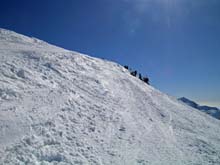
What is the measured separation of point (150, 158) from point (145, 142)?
114 cm

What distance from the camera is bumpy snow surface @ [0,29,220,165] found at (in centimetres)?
686

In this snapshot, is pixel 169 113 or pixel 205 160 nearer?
pixel 205 160

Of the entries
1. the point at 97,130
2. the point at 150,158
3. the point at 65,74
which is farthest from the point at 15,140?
the point at 65,74

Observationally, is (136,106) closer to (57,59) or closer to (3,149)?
(57,59)

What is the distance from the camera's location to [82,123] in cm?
889

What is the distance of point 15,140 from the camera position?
667 centimetres

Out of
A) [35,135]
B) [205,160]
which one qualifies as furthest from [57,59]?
[205,160]

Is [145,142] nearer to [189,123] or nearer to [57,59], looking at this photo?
[189,123]

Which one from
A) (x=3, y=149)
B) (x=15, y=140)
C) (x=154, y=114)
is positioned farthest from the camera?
(x=154, y=114)

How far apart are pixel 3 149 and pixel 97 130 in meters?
3.62

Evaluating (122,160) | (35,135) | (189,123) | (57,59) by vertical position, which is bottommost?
(122,160)

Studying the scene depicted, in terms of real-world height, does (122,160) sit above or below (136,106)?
below

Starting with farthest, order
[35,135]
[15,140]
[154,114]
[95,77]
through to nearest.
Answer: [95,77] → [154,114] → [35,135] → [15,140]

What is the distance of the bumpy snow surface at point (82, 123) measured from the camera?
6.86 meters
